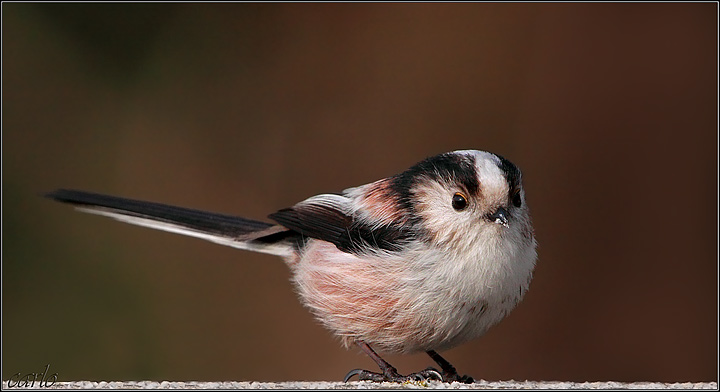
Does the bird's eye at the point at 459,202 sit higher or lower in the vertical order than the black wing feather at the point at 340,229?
higher

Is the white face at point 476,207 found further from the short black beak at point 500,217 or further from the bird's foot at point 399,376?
the bird's foot at point 399,376

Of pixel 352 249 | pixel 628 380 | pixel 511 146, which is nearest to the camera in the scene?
pixel 352 249

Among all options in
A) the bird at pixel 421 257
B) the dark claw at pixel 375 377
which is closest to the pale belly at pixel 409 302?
the bird at pixel 421 257

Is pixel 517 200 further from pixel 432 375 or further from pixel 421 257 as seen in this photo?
pixel 432 375

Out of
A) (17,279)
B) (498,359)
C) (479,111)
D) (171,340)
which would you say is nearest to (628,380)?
(498,359)

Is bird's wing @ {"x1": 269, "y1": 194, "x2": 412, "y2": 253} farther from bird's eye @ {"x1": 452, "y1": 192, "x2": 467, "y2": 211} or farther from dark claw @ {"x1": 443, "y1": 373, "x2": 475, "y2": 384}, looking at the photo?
dark claw @ {"x1": 443, "y1": 373, "x2": 475, "y2": 384}

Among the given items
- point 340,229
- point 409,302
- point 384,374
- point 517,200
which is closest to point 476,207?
point 517,200

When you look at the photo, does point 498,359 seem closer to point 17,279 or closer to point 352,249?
point 352,249
